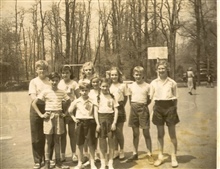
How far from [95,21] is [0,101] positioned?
87 cm

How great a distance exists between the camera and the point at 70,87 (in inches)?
84.4

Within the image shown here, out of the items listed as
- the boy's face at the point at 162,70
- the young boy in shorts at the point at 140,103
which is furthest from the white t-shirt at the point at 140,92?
the boy's face at the point at 162,70

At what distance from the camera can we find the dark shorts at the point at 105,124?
6.64ft

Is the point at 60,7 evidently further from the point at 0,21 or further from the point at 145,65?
the point at 145,65

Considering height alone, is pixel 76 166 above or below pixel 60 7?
below

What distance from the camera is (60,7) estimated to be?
222 cm

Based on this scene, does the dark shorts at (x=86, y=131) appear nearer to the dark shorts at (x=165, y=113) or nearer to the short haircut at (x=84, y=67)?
the short haircut at (x=84, y=67)

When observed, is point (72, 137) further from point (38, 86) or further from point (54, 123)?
point (38, 86)

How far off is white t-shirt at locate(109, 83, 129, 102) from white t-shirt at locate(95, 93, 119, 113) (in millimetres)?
63

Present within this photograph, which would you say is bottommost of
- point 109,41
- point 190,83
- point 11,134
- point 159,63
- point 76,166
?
point 76,166

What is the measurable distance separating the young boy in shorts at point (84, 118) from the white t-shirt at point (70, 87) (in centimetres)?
9

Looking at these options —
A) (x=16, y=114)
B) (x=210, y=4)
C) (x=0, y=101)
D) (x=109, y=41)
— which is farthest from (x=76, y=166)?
(x=210, y=4)

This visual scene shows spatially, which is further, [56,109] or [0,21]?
[0,21]

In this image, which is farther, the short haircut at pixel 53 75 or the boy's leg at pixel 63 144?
the boy's leg at pixel 63 144
